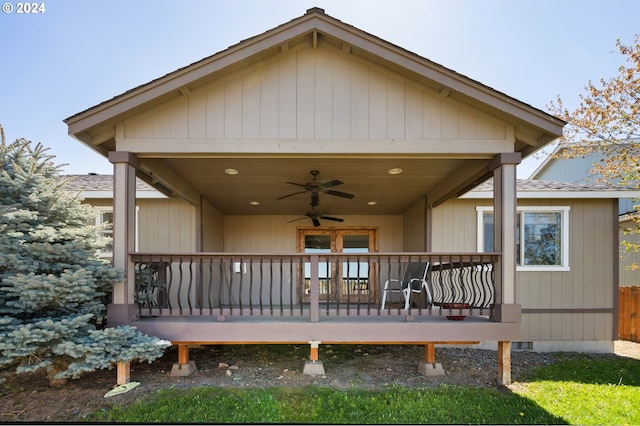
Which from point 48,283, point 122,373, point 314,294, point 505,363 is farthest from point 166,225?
point 505,363

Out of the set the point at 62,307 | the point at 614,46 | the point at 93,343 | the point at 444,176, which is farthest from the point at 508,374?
the point at 614,46

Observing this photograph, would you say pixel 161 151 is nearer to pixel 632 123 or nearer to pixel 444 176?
pixel 444 176

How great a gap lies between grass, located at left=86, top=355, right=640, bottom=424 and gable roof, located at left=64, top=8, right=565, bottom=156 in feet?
9.89

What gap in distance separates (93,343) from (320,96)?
3.69 m

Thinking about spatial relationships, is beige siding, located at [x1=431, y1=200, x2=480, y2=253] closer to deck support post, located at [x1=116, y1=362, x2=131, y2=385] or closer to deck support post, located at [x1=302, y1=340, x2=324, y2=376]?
deck support post, located at [x1=302, y1=340, x2=324, y2=376]

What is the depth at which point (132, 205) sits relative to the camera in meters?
4.66

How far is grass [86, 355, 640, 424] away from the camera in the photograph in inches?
149

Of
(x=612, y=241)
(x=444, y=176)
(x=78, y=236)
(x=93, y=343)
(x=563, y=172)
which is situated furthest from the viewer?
(x=563, y=172)

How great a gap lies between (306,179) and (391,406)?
12.3 ft

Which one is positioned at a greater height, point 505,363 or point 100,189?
point 100,189

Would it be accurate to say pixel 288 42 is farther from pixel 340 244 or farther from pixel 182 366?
pixel 340 244

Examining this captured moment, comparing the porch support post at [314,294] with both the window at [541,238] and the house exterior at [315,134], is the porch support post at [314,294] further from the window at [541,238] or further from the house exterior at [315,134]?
the window at [541,238]

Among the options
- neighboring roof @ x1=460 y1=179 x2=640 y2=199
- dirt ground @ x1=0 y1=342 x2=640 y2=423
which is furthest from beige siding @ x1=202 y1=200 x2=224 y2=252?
neighboring roof @ x1=460 y1=179 x2=640 y2=199

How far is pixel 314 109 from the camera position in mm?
4684
